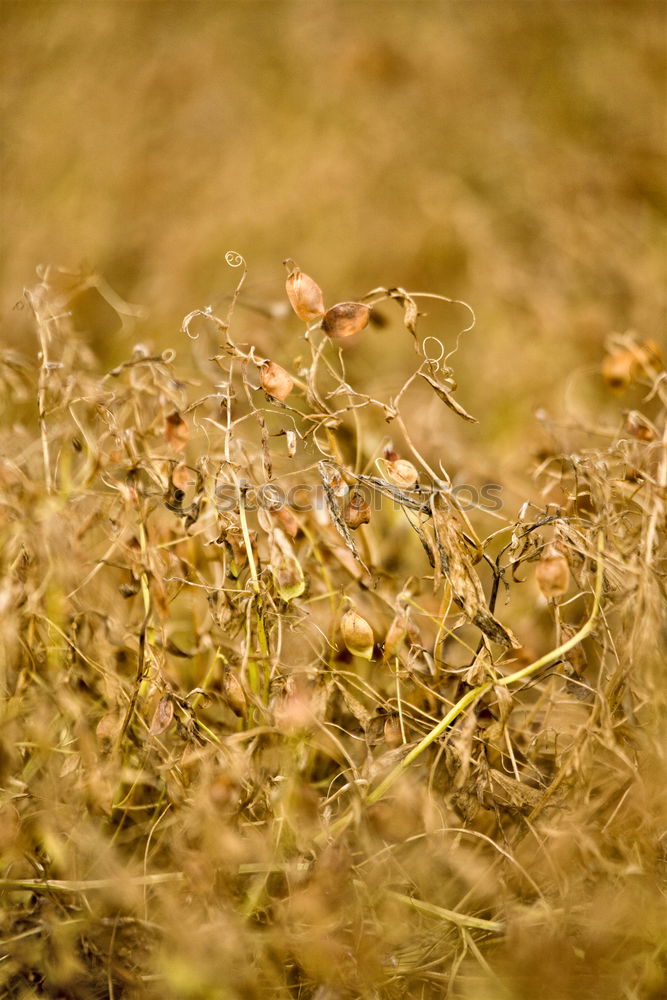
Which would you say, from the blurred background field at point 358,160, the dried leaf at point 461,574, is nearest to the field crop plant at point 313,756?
the dried leaf at point 461,574

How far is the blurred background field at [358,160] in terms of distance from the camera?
5.82ft

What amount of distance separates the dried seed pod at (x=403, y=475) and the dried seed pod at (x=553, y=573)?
0.43ft

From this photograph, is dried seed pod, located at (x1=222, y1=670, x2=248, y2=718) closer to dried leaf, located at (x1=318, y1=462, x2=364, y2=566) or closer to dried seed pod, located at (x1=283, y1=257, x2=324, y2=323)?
dried leaf, located at (x1=318, y1=462, x2=364, y2=566)

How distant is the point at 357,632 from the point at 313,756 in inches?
6.7

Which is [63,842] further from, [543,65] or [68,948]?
[543,65]

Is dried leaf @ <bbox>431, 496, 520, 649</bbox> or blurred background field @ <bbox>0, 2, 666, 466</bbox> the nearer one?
dried leaf @ <bbox>431, 496, 520, 649</bbox>

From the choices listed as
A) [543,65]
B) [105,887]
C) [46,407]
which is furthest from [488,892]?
[543,65]

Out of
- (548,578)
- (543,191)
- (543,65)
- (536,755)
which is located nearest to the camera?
(548,578)

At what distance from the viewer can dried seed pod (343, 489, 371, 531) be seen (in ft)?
2.23

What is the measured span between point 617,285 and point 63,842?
5.15ft

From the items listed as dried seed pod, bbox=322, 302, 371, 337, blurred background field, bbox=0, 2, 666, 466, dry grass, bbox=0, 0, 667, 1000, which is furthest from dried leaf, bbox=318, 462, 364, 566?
blurred background field, bbox=0, 2, 666, 466

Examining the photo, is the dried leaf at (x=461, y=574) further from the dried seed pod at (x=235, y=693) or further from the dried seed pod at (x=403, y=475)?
the dried seed pod at (x=235, y=693)

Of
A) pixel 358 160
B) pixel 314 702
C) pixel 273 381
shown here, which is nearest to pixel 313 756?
pixel 314 702

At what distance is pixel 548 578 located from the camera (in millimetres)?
645
